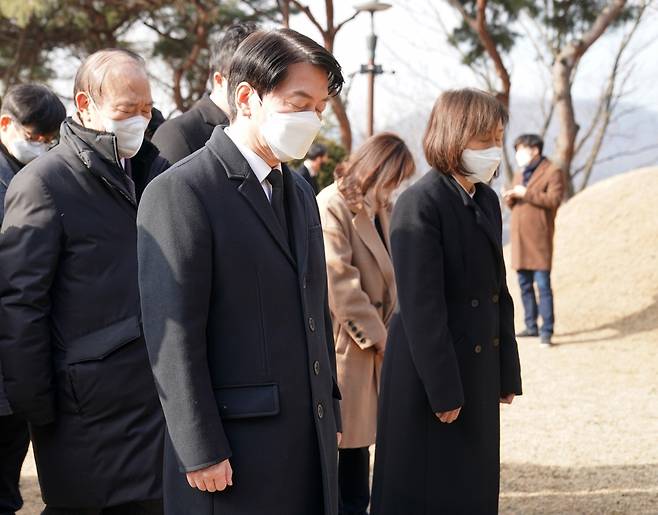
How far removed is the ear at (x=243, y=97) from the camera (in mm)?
2186

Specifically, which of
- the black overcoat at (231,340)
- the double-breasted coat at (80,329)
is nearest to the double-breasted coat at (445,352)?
the double-breasted coat at (80,329)

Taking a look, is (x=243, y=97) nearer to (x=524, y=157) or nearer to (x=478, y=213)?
(x=478, y=213)

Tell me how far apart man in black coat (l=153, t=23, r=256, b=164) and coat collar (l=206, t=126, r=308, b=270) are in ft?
4.96

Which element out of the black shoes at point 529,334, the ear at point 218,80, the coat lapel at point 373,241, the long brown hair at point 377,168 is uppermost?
the ear at point 218,80

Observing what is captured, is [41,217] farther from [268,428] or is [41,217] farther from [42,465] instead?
[268,428]

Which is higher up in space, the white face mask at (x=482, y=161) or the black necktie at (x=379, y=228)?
the white face mask at (x=482, y=161)

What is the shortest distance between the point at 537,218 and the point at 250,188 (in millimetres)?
7199

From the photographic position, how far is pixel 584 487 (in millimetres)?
4941

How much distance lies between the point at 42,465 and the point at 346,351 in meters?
1.51

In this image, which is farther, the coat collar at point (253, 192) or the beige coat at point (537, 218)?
the beige coat at point (537, 218)

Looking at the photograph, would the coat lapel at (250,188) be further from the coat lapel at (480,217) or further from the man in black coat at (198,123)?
the man in black coat at (198,123)

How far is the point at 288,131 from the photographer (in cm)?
215

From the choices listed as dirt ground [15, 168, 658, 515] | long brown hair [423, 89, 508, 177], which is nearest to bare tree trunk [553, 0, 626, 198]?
dirt ground [15, 168, 658, 515]

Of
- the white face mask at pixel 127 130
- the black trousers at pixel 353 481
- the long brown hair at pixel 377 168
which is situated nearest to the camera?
the white face mask at pixel 127 130
